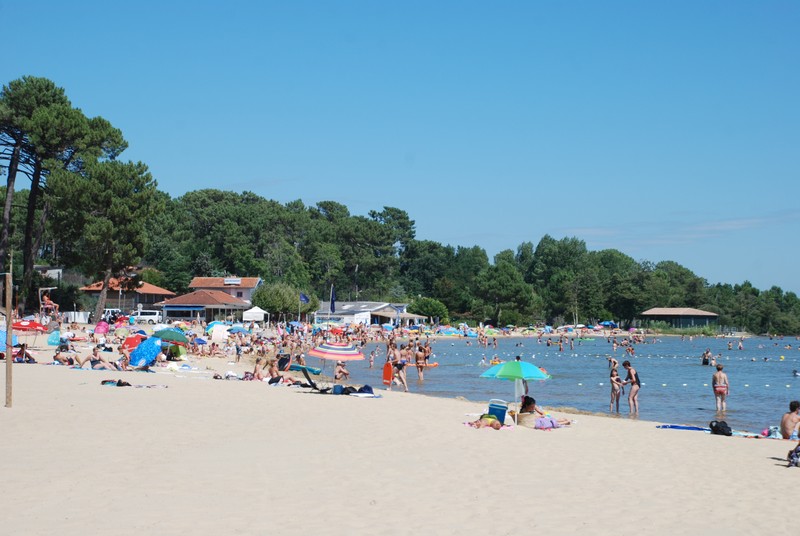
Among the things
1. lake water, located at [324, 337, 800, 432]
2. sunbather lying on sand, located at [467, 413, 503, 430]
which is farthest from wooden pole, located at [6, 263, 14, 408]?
lake water, located at [324, 337, 800, 432]

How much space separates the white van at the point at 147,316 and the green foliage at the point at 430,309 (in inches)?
1198

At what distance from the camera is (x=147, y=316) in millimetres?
61688

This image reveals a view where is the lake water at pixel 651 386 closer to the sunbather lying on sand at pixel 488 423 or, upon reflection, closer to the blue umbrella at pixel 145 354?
the sunbather lying on sand at pixel 488 423

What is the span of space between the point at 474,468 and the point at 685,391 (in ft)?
63.3

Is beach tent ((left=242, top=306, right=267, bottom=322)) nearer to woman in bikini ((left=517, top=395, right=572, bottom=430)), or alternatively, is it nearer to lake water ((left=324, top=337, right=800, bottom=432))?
lake water ((left=324, top=337, right=800, bottom=432))

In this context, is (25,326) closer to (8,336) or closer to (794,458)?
(8,336)

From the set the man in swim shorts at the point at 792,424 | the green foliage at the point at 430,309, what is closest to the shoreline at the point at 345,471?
the man in swim shorts at the point at 792,424

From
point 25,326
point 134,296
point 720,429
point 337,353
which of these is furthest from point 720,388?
point 134,296

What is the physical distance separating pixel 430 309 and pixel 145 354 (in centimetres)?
6488

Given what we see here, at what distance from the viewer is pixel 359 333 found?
63750 millimetres

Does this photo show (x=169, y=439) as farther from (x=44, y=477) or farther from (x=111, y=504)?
(x=111, y=504)

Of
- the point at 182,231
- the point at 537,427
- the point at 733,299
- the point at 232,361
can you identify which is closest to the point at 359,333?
the point at 232,361

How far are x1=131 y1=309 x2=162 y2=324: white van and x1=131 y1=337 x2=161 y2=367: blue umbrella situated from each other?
1251 inches

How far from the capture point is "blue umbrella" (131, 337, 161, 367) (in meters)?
23.7
